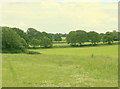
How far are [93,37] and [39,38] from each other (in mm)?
12421

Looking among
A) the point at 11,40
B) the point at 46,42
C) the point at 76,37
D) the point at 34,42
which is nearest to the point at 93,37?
the point at 76,37

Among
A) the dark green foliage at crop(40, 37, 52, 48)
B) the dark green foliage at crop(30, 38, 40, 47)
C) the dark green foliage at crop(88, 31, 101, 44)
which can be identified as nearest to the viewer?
the dark green foliage at crop(30, 38, 40, 47)

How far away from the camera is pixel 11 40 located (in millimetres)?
36219

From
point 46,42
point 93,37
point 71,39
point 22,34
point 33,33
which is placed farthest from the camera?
point 22,34

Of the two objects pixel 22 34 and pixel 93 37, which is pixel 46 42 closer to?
pixel 22 34

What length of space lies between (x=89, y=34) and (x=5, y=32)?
62.8 ft

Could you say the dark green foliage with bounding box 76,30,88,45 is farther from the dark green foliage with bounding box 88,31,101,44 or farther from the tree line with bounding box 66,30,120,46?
the dark green foliage with bounding box 88,31,101,44

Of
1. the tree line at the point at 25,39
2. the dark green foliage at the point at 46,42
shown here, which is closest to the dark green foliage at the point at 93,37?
the tree line at the point at 25,39

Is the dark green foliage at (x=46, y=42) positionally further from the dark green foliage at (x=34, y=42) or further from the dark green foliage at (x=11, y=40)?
the dark green foliage at (x=11, y=40)

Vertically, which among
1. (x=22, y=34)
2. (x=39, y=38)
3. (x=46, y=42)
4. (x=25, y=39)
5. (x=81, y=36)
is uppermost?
(x=22, y=34)

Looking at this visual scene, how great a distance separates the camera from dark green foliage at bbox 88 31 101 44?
3759 centimetres

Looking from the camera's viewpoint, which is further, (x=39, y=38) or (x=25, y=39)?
(x=25, y=39)

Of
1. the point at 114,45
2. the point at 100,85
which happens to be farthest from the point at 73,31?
the point at 100,85

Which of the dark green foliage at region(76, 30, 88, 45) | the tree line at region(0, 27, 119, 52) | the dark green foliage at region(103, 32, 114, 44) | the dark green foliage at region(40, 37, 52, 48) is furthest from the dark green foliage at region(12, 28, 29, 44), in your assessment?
the dark green foliage at region(103, 32, 114, 44)
